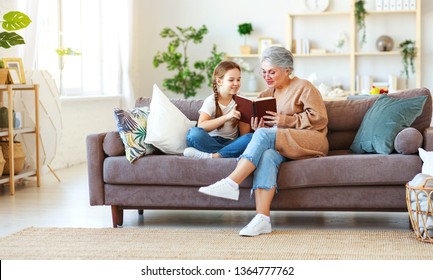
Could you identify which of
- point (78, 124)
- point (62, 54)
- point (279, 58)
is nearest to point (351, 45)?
point (78, 124)

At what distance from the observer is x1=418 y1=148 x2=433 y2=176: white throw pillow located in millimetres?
3825

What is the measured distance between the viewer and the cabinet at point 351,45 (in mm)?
8945

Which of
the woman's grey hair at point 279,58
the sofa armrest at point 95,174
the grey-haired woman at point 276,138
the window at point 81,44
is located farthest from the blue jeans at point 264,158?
the window at point 81,44

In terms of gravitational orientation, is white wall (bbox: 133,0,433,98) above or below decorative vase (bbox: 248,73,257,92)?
above

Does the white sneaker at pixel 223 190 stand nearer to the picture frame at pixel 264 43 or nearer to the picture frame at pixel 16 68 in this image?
the picture frame at pixel 16 68

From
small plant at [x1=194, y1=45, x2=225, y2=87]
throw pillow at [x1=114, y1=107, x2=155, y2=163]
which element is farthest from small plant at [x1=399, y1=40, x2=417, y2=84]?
throw pillow at [x1=114, y1=107, x2=155, y2=163]

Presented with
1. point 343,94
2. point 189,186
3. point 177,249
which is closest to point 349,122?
point 189,186

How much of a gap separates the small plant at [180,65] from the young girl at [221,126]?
4.57 m

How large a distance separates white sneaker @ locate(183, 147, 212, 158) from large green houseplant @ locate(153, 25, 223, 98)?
4.80 meters

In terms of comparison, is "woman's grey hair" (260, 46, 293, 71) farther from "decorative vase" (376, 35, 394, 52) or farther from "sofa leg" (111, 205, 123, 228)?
"decorative vase" (376, 35, 394, 52)

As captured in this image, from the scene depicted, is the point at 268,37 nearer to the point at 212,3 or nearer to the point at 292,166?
the point at 212,3

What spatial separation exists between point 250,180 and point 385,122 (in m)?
0.87

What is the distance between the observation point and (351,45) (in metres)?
8.93

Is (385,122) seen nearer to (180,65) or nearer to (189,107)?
(189,107)
